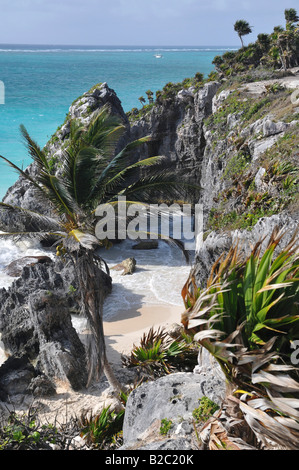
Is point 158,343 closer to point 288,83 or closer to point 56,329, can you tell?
point 56,329

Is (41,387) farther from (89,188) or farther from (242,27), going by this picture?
(242,27)

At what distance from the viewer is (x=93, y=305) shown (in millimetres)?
10086

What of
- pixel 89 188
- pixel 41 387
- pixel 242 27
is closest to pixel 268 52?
pixel 242 27

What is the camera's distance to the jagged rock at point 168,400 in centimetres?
598

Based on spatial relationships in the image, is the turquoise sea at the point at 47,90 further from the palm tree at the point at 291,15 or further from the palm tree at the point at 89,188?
the palm tree at the point at 89,188

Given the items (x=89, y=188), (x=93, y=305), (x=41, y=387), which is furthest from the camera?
(x=41, y=387)

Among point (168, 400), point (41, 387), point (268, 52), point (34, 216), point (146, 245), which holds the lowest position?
point (41, 387)

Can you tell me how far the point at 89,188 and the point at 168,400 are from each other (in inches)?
208

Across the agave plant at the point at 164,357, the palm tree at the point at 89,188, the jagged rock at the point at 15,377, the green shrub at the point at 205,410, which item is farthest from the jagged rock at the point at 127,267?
the green shrub at the point at 205,410

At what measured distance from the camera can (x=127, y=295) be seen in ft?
61.1

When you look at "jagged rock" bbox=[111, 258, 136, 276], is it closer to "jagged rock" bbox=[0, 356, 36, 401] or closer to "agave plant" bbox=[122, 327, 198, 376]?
"jagged rock" bbox=[0, 356, 36, 401]

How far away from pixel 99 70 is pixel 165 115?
127 metres

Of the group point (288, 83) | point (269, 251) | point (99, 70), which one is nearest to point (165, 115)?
point (288, 83)

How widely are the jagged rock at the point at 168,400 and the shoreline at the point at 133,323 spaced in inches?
254
